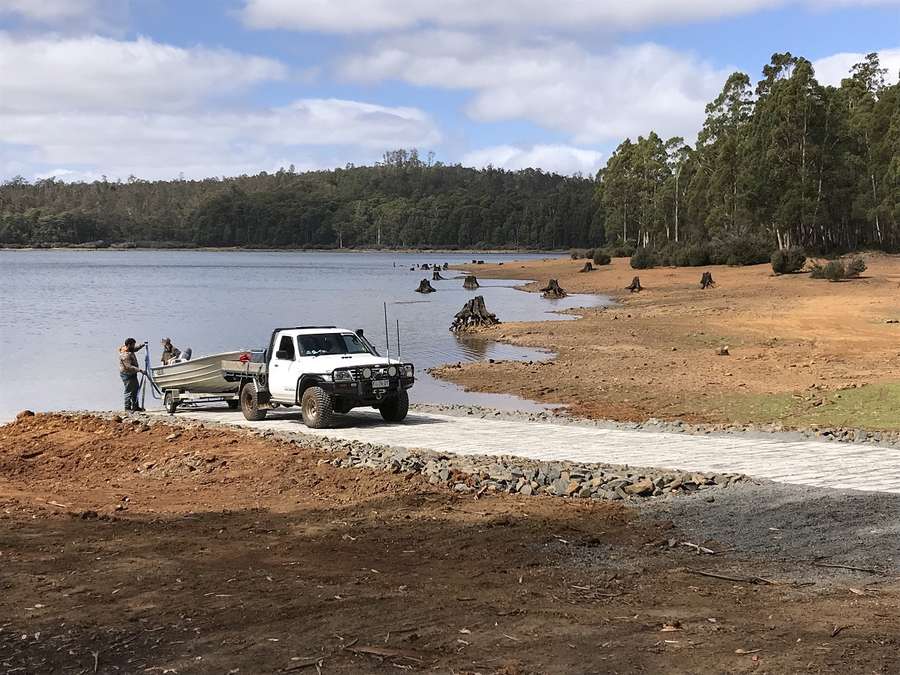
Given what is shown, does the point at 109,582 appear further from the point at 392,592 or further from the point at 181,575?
the point at 392,592

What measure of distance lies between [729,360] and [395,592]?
22.1m

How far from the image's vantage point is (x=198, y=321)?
5281 centimetres

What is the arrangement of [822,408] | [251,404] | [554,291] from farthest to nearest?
[554,291] → [251,404] → [822,408]

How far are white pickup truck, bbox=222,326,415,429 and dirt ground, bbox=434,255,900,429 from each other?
195 inches

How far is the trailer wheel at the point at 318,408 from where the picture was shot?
57.0 ft

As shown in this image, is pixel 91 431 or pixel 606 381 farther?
pixel 606 381

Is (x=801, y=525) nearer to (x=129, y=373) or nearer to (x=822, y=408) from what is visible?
(x=822, y=408)

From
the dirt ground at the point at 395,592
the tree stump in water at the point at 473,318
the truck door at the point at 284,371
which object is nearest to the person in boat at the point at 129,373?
the truck door at the point at 284,371

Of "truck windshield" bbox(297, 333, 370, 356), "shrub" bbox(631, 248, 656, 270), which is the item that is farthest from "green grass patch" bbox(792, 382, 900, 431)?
"shrub" bbox(631, 248, 656, 270)

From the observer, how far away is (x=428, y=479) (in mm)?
12289

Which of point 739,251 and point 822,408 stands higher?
point 739,251

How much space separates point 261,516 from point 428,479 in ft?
7.64

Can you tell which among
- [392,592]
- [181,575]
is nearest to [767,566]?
[392,592]

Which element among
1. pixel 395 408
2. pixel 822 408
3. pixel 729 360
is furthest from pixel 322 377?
pixel 729 360
